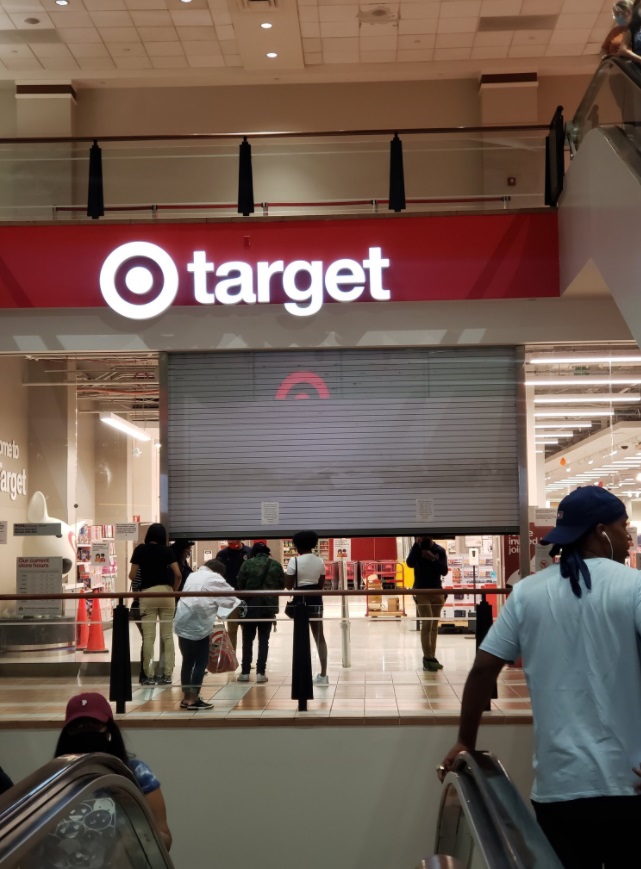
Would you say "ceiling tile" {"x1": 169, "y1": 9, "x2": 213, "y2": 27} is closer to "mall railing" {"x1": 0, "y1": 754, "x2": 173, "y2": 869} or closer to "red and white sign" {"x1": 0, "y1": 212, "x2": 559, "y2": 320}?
"red and white sign" {"x1": 0, "y1": 212, "x2": 559, "y2": 320}

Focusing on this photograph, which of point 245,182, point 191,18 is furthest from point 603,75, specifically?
point 191,18

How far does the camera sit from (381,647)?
7.24m

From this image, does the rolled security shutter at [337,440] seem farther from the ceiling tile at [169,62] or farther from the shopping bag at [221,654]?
the ceiling tile at [169,62]

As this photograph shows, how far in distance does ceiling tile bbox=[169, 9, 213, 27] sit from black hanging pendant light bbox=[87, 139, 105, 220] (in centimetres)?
325

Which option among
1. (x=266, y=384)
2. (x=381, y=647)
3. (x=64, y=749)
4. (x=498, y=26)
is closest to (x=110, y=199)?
(x=266, y=384)

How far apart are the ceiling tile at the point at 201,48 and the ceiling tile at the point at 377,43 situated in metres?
1.73

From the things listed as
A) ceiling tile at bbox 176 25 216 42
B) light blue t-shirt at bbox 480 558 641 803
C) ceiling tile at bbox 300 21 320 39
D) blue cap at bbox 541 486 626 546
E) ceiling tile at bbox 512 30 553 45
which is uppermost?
ceiling tile at bbox 176 25 216 42

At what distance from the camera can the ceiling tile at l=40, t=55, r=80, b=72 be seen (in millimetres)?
12242

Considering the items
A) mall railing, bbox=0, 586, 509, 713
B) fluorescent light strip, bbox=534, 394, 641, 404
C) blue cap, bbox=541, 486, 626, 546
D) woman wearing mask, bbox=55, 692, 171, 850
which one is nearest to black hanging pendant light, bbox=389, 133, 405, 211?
fluorescent light strip, bbox=534, 394, 641, 404

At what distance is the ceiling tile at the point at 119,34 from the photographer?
38.1ft

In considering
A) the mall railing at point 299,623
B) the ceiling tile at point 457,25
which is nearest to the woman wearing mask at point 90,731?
the mall railing at point 299,623

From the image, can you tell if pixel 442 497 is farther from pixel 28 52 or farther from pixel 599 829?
pixel 28 52

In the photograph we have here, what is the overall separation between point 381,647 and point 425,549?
1512mm

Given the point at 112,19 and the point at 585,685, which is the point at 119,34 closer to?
the point at 112,19
